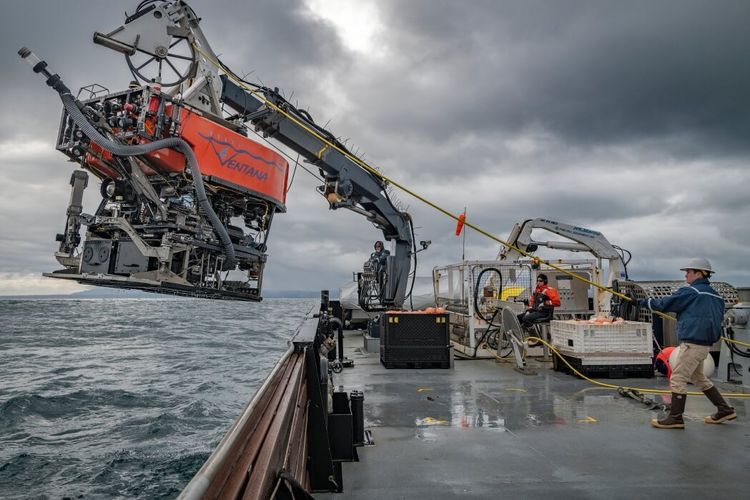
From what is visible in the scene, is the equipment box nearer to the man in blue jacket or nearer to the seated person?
the seated person

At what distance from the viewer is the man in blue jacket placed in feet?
14.3

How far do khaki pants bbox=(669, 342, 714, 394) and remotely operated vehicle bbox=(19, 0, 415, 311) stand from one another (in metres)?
5.50

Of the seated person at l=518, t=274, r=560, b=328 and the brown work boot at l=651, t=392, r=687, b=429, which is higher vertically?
the seated person at l=518, t=274, r=560, b=328

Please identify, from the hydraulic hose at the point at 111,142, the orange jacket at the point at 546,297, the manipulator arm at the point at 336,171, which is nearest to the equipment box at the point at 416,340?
the orange jacket at the point at 546,297

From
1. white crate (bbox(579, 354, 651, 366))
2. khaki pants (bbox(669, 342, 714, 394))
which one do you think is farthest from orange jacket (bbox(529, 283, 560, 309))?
khaki pants (bbox(669, 342, 714, 394))

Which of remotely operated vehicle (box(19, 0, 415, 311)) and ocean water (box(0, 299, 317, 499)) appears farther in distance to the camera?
remotely operated vehicle (box(19, 0, 415, 311))

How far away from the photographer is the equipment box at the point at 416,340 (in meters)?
7.73

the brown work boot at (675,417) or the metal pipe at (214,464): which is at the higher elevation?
the metal pipe at (214,464)

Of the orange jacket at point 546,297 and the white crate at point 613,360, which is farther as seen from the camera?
the orange jacket at point 546,297

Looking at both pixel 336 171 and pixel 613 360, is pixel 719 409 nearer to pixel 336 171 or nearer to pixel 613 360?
pixel 613 360

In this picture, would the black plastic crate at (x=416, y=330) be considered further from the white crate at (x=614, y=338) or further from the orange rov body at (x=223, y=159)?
the orange rov body at (x=223, y=159)

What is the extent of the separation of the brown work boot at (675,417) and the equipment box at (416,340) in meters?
3.73

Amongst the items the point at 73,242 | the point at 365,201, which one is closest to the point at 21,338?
the point at 73,242

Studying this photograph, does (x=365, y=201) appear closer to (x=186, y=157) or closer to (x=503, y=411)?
(x=186, y=157)
